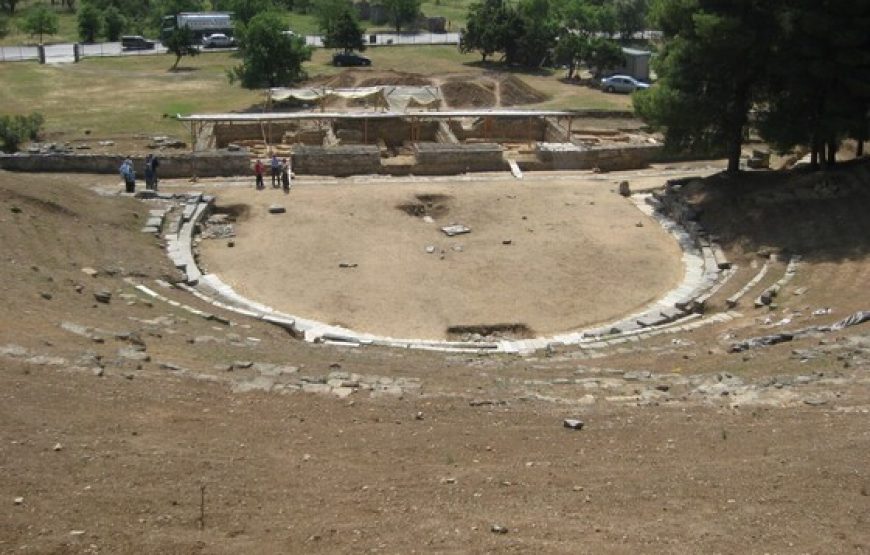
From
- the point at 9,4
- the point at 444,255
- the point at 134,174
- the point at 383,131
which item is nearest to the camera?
the point at 444,255

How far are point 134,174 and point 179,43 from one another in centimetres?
3347

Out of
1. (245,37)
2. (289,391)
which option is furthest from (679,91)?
(245,37)

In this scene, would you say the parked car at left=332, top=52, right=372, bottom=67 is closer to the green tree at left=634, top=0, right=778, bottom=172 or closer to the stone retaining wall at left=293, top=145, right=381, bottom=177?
the stone retaining wall at left=293, top=145, right=381, bottom=177

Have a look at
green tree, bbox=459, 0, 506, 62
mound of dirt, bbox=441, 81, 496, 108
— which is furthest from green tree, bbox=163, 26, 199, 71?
mound of dirt, bbox=441, 81, 496, 108

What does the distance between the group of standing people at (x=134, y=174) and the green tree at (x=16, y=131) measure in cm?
682

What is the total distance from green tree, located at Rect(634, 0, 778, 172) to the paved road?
4197 cm

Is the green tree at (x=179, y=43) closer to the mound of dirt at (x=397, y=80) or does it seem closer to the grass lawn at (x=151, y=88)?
the grass lawn at (x=151, y=88)

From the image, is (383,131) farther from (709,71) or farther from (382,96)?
(709,71)

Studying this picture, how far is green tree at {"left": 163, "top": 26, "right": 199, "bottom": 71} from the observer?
60.2m

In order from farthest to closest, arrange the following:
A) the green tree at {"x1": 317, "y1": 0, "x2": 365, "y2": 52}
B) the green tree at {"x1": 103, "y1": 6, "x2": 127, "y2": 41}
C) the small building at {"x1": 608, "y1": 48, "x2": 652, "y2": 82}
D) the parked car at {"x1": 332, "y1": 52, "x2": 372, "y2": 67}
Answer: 1. the green tree at {"x1": 103, "y1": 6, "x2": 127, "y2": 41}
2. the green tree at {"x1": 317, "y1": 0, "x2": 365, "y2": 52}
3. the parked car at {"x1": 332, "y1": 52, "x2": 372, "y2": 67}
4. the small building at {"x1": 608, "y1": 48, "x2": 652, "y2": 82}

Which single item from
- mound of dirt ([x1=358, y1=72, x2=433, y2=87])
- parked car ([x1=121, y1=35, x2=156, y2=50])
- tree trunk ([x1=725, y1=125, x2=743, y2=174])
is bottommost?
tree trunk ([x1=725, y1=125, x2=743, y2=174])

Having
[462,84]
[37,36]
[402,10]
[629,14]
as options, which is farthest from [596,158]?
[37,36]

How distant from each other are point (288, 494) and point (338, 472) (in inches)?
33.4

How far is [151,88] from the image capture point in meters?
52.7
